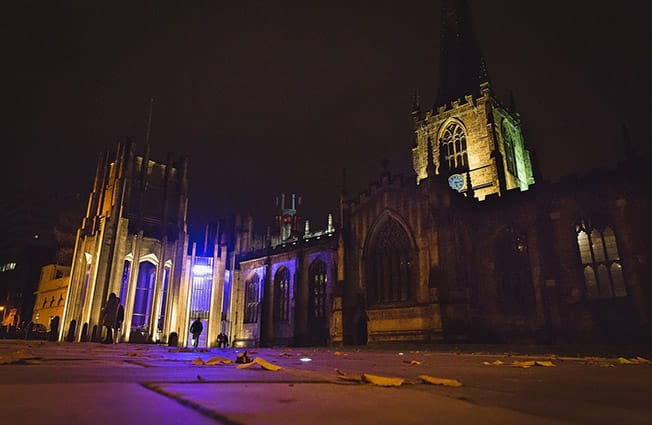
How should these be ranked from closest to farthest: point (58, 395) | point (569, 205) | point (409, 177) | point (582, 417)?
point (582, 417)
point (58, 395)
point (569, 205)
point (409, 177)

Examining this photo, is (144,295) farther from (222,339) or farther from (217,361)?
(217,361)

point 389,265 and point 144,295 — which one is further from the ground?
point 389,265

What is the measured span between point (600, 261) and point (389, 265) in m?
11.3

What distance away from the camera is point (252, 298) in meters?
38.6

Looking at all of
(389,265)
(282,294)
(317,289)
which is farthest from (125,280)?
(389,265)

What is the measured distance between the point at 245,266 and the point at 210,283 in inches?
140

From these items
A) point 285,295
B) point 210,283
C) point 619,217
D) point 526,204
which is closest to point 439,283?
point 526,204

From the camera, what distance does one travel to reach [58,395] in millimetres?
2061

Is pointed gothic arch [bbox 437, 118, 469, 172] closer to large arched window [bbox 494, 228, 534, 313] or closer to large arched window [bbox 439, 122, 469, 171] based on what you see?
large arched window [bbox 439, 122, 469, 171]

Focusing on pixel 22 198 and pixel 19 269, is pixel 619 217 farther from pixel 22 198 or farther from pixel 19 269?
pixel 22 198

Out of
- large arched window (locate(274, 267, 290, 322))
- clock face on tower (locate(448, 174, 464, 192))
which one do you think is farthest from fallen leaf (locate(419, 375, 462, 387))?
clock face on tower (locate(448, 174, 464, 192))

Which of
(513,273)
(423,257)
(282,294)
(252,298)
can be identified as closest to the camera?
(513,273)

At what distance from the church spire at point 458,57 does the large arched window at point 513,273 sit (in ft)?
63.3

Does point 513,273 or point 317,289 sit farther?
point 317,289
